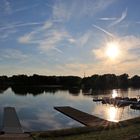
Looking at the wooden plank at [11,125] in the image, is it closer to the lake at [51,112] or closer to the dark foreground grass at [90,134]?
the lake at [51,112]

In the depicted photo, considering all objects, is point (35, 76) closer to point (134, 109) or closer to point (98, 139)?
point (134, 109)

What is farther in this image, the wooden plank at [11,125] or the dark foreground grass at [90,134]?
the wooden plank at [11,125]

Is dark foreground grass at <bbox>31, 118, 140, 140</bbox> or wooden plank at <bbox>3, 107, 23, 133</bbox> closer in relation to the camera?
dark foreground grass at <bbox>31, 118, 140, 140</bbox>

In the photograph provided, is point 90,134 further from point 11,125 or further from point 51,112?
point 51,112

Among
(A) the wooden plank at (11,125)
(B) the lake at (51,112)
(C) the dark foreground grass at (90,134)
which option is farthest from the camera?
(B) the lake at (51,112)

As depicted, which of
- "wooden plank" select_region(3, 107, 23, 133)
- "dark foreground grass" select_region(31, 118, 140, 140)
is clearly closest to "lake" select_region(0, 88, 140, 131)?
"wooden plank" select_region(3, 107, 23, 133)

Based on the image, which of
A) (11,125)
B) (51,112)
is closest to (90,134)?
(11,125)

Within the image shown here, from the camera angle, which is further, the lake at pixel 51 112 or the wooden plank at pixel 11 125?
the lake at pixel 51 112

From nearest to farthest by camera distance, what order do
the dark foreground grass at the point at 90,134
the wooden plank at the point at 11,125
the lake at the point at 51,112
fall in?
the dark foreground grass at the point at 90,134
the wooden plank at the point at 11,125
the lake at the point at 51,112

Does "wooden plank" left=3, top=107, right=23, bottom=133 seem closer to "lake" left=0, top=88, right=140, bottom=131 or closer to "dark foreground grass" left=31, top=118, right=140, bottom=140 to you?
"lake" left=0, top=88, right=140, bottom=131

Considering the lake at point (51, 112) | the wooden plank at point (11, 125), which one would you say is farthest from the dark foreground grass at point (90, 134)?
the lake at point (51, 112)

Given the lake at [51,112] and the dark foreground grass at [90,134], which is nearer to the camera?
the dark foreground grass at [90,134]

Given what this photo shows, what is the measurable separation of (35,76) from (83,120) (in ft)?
523

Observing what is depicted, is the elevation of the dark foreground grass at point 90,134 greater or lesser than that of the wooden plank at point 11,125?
greater
